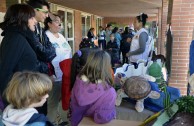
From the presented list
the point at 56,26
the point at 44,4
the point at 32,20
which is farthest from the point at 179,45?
the point at 32,20

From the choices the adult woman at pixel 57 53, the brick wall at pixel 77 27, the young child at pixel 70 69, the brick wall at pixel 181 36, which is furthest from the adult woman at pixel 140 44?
the brick wall at pixel 77 27

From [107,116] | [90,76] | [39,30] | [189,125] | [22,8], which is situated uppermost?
[22,8]

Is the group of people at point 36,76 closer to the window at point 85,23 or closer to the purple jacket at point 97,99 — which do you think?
the purple jacket at point 97,99

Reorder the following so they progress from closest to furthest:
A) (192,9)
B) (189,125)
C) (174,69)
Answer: (189,125), (192,9), (174,69)

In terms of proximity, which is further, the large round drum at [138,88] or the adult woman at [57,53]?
the adult woman at [57,53]

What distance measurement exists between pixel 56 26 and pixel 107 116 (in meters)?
1.30

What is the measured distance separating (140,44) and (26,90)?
2.17 metres

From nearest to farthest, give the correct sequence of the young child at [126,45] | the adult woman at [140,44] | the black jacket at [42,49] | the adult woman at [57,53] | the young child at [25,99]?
the young child at [25,99]
the black jacket at [42,49]
the adult woman at [57,53]
the adult woman at [140,44]
the young child at [126,45]

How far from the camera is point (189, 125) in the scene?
1.30m

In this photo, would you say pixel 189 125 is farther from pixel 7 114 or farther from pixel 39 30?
pixel 39 30

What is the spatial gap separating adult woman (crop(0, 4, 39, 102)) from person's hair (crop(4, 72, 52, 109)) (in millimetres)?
449

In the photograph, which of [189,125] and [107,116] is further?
[107,116]

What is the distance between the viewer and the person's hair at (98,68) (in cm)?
189

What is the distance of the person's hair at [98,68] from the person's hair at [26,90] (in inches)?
20.5
